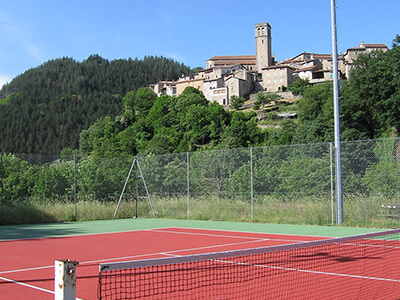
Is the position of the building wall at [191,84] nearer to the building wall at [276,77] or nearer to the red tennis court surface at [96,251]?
the building wall at [276,77]

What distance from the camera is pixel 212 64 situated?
166125 millimetres

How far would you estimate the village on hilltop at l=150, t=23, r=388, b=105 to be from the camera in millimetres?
124188

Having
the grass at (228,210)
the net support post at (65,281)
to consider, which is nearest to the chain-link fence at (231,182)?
the grass at (228,210)

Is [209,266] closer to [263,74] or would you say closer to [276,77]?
[276,77]

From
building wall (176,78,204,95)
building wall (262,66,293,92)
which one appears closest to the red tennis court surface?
building wall (262,66,293,92)

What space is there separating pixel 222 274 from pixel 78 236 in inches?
278

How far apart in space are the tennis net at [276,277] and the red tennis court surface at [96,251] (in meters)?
0.09

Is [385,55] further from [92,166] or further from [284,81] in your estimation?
[284,81]

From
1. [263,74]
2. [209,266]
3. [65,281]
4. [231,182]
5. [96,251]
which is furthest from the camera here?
[263,74]

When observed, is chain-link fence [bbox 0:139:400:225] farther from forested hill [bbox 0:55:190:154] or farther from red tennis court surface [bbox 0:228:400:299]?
forested hill [bbox 0:55:190:154]

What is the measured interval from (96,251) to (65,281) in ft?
21.4

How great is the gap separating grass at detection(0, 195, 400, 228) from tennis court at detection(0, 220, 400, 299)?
127 cm

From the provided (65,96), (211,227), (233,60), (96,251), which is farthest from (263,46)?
(96,251)

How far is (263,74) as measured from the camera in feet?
429
